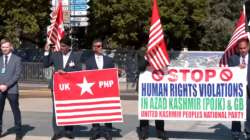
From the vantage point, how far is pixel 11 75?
10852 millimetres

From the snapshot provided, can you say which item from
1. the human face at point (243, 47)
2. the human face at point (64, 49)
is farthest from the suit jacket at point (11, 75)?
the human face at point (243, 47)

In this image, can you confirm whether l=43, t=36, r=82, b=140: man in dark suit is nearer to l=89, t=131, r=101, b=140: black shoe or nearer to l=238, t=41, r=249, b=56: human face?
l=89, t=131, r=101, b=140: black shoe

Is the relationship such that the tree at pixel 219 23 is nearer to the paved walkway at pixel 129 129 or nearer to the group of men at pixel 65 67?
the paved walkway at pixel 129 129

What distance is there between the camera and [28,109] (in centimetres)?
1683

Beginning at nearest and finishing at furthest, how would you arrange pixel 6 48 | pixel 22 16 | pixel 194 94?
pixel 194 94, pixel 6 48, pixel 22 16

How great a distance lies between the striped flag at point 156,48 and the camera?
10.8 metres

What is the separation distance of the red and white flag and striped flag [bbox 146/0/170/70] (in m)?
0.76

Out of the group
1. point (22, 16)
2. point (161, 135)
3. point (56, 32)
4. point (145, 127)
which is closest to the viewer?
point (161, 135)

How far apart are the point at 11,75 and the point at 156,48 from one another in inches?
113

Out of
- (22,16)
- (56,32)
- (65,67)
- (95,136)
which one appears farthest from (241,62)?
(22,16)

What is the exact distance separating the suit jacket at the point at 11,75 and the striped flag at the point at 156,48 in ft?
8.40

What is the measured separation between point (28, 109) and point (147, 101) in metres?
6.81

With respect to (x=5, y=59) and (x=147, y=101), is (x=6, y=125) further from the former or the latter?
(x=147, y=101)

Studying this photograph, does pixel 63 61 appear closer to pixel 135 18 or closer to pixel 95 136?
pixel 95 136
